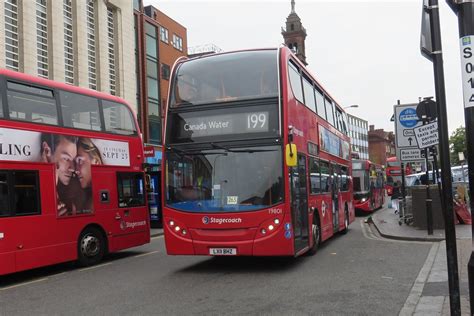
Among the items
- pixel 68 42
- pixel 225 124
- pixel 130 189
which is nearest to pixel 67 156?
pixel 130 189

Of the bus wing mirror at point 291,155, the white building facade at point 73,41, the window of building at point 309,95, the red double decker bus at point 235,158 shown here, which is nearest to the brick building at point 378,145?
the white building facade at point 73,41

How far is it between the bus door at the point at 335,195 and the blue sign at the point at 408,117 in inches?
115

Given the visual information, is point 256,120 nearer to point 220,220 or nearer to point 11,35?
point 220,220

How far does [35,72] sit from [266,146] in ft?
60.8

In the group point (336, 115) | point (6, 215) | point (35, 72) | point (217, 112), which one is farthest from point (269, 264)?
point (35, 72)

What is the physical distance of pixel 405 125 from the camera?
15.8 m

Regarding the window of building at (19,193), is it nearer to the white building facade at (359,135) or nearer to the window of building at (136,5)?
the window of building at (136,5)

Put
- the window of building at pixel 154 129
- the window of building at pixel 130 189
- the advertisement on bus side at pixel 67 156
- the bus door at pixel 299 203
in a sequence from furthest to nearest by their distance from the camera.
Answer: the window of building at pixel 154 129
the window of building at pixel 130 189
the bus door at pixel 299 203
the advertisement on bus side at pixel 67 156

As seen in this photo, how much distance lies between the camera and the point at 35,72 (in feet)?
78.7

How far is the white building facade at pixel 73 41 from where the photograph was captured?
2319 centimetres

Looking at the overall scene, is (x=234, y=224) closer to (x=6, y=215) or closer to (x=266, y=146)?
(x=266, y=146)

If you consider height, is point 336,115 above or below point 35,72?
below

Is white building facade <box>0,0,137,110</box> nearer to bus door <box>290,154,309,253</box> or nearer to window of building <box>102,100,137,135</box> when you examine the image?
window of building <box>102,100,137,135</box>

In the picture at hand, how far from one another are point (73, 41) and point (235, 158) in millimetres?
21048
